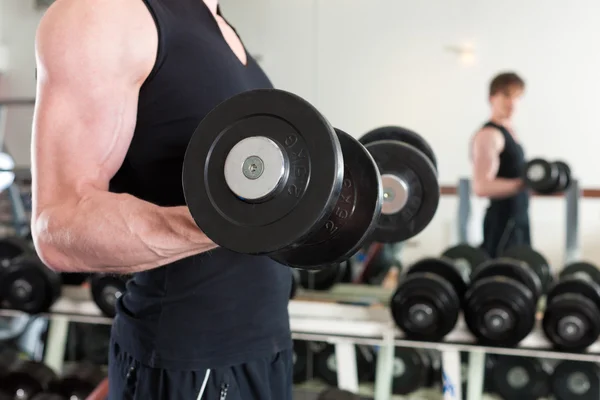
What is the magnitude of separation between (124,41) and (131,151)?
0.39 ft

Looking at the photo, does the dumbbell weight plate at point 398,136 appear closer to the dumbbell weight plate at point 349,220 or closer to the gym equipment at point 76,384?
the dumbbell weight plate at point 349,220

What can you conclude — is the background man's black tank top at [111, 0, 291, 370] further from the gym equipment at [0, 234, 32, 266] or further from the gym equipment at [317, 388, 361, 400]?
the gym equipment at [0, 234, 32, 266]

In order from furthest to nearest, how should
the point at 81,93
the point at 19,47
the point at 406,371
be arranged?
the point at 19,47
the point at 406,371
the point at 81,93

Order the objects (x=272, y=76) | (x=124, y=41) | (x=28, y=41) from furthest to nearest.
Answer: (x=28, y=41) < (x=272, y=76) < (x=124, y=41)

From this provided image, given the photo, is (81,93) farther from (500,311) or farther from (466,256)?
(466,256)

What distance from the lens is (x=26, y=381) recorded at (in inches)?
73.5

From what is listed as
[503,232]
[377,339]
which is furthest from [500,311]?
[503,232]

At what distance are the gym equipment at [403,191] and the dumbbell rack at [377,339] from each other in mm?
1020

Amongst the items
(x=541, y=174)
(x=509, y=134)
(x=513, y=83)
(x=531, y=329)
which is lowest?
(x=531, y=329)

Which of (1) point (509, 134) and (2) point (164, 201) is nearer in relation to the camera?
(2) point (164, 201)

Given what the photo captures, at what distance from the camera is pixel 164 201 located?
2.21 ft

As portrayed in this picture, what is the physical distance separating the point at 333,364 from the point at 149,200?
5.55 ft

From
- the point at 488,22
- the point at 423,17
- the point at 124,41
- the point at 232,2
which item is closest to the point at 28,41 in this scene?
the point at 232,2

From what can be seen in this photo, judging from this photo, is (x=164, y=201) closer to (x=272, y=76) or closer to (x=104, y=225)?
(x=104, y=225)
